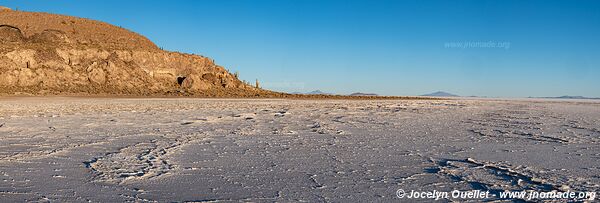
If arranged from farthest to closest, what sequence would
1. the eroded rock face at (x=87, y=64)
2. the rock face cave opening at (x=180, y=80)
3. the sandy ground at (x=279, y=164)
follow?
the rock face cave opening at (x=180, y=80) → the eroded rock face at (x=87, y=64) → the sandy ground at (x=279, y=164)

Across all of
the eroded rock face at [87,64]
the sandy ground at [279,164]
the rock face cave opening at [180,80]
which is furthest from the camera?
the rock face cave opening at [180,80]

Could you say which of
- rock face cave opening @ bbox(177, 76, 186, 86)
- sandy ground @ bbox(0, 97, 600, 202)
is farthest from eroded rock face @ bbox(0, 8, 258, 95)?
sandy ground @ bbox(0, 97, 600, 202)

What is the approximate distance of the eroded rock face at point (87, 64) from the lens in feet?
115

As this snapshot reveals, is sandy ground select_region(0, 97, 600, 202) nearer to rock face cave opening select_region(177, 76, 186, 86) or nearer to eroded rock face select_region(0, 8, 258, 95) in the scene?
eroded rock face select_region(0, 8, 258, 95)

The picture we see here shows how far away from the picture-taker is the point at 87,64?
3822 centimetres

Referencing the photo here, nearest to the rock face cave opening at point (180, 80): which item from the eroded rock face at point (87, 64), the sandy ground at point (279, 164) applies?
the eroded rock face at point (87, 64)

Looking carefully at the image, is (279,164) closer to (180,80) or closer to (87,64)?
(87,64)

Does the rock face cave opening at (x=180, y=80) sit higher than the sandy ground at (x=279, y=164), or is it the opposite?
the rock face cave opening at (x=180, y=80)

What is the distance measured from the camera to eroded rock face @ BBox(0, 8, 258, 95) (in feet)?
115

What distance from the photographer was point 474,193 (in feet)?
12.3

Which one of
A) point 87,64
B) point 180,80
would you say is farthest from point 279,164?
point 180,80

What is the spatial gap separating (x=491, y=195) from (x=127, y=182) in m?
3.07

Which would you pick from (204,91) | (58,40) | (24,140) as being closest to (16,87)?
(58,40)

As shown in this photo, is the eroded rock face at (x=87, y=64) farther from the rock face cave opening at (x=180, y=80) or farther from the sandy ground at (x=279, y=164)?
the sandy ground at (x=279, y=164)
